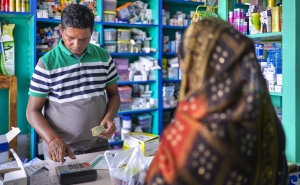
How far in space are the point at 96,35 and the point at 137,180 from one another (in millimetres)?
2968

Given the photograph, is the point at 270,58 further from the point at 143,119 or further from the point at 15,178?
the point at 143,119

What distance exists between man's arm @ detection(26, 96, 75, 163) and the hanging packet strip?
1923mm

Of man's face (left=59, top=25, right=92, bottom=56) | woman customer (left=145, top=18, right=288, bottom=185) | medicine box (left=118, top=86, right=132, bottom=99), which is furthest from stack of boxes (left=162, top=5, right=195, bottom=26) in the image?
woman customer (left=145, top=18, right=288, bottom=185)

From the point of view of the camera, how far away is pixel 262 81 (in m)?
0.82

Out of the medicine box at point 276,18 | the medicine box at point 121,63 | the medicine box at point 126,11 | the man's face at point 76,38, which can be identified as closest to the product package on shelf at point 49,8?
the medicine box at point 126,11

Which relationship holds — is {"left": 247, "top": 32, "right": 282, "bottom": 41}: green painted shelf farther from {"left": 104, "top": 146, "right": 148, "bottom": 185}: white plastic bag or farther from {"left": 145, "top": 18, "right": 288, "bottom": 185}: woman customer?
{"left": 145, "top": 18, "right": 288, "bottom": 185}: woman customer

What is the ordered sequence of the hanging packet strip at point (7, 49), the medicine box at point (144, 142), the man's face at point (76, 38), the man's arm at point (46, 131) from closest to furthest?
the man's arm at point (46, 131) → the medicine box at point (144, 142) → the man's face at point (76, 38) → the hanging packet strip at point (7, 49)

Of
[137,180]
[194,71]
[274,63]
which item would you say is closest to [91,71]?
[137,180]

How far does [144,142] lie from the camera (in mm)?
1902

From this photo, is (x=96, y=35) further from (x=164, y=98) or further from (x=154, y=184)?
(x=154, y=184)

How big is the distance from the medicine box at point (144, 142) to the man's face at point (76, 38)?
67 centimetres

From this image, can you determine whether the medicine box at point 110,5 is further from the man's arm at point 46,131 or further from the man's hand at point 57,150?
the man's hand at point 57,150

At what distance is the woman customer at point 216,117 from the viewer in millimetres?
739

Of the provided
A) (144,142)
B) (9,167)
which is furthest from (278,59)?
(9,167)
